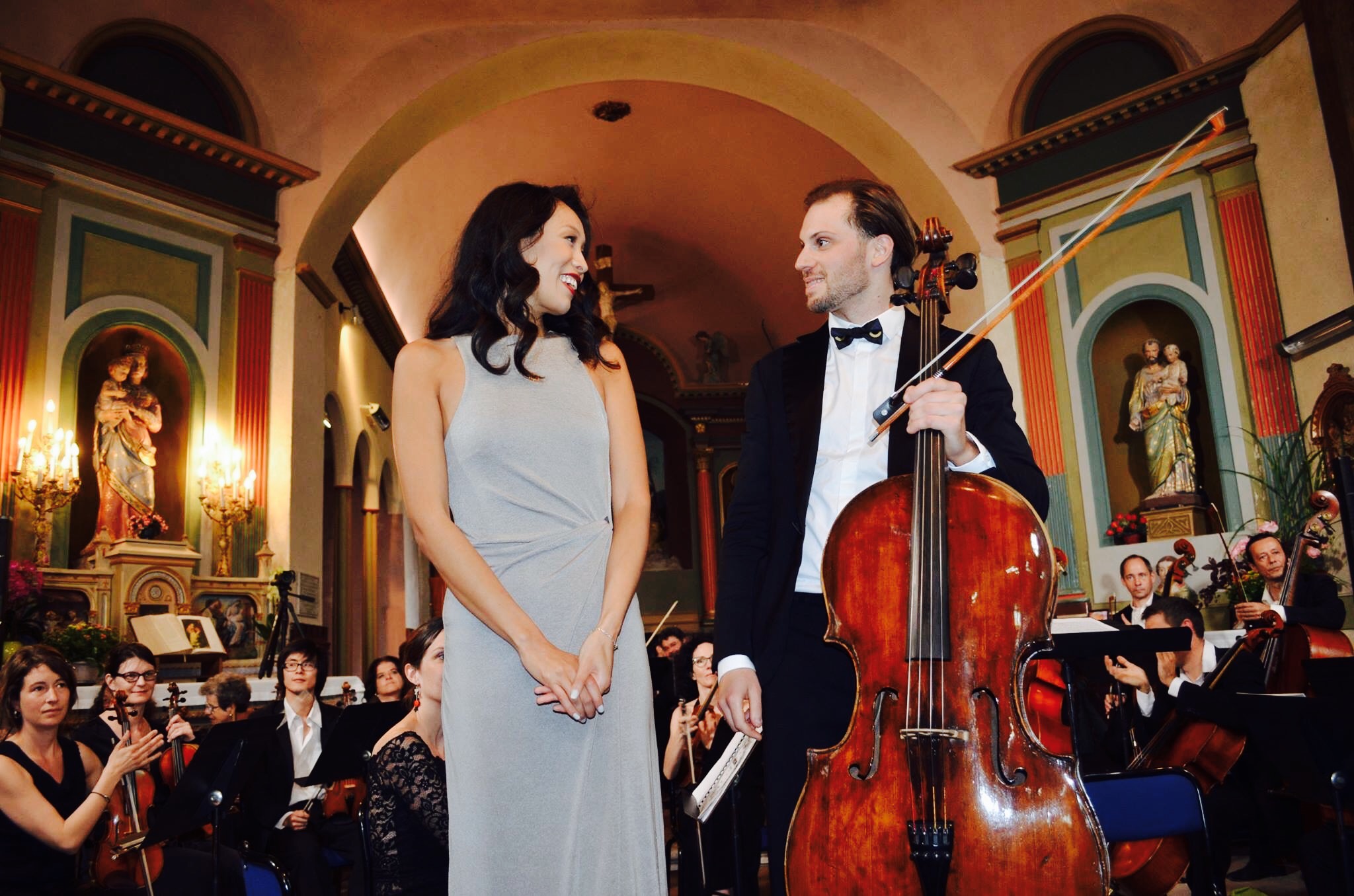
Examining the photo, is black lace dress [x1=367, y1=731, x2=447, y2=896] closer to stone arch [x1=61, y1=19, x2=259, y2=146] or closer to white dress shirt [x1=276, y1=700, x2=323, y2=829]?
white dress shirt [x1=276, y1=700, x2=323, y2=829]

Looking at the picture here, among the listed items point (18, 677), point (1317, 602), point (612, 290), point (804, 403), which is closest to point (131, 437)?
point (18, 677)

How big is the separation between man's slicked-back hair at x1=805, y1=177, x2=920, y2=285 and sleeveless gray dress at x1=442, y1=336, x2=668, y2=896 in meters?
0.74

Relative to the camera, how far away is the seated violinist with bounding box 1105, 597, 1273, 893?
131 inches

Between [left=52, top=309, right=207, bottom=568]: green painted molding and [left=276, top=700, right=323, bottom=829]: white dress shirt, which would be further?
[left=52, top=309, right=207, bottom=568]: green painted molding

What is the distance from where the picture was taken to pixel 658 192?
593 inches

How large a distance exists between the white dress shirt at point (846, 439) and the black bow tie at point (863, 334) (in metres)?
0.01

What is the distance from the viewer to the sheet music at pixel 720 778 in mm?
2160

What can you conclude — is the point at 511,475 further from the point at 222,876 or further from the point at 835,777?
the point at 222,876

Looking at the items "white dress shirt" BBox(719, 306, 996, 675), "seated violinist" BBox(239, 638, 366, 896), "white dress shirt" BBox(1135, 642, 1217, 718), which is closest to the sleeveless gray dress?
"white dress shirt" BBox(719, 306, 996, 675)

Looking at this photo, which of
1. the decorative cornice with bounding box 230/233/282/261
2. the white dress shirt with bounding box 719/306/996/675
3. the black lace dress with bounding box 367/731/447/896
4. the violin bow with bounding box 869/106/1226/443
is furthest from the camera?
the decorative cornice with bounding box 230/233/282/261

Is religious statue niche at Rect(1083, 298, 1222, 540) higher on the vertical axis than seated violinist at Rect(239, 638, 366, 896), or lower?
higher

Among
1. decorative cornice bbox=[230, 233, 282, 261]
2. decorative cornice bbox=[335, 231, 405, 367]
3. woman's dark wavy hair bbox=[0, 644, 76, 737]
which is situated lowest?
woman's dark wavy hair bbox=[0, 644, 76, 737]

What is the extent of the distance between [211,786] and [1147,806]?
2837 mm

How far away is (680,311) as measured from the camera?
16.8m
